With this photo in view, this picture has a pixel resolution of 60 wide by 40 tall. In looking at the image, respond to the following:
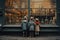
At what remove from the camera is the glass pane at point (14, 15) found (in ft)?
68.2

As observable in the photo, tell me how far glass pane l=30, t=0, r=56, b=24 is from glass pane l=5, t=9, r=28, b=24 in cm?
74

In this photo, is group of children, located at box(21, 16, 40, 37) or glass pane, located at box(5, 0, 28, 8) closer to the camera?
group of children, located at box(21, 16, 40, 37)

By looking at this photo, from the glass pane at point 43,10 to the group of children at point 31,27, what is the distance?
2.30 feet

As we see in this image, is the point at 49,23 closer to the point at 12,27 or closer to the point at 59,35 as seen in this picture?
the point at 59,35

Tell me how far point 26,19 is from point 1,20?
6.76 ft

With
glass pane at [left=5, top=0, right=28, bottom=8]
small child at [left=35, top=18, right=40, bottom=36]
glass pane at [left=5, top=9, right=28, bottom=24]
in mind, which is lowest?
small child at [left=35, top=18, right=40, bottom=36]

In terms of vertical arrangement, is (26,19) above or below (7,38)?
above

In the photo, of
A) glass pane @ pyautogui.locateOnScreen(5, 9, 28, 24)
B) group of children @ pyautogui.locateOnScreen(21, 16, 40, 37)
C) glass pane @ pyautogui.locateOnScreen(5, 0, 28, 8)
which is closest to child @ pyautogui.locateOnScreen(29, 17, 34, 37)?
group of children @ pyautogui.locateOnScreen(21, 16, 40, 37)

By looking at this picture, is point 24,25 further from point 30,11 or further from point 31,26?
point 30,11

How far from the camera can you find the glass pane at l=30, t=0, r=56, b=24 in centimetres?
2078

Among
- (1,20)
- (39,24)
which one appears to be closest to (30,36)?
(39,24)

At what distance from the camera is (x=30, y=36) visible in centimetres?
2011

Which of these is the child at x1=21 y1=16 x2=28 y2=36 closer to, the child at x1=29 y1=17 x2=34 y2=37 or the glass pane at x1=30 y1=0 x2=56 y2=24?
the child at x1=29 y1=17 x2=34 y2=37

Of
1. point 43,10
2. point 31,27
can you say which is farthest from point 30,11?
point 31,27
